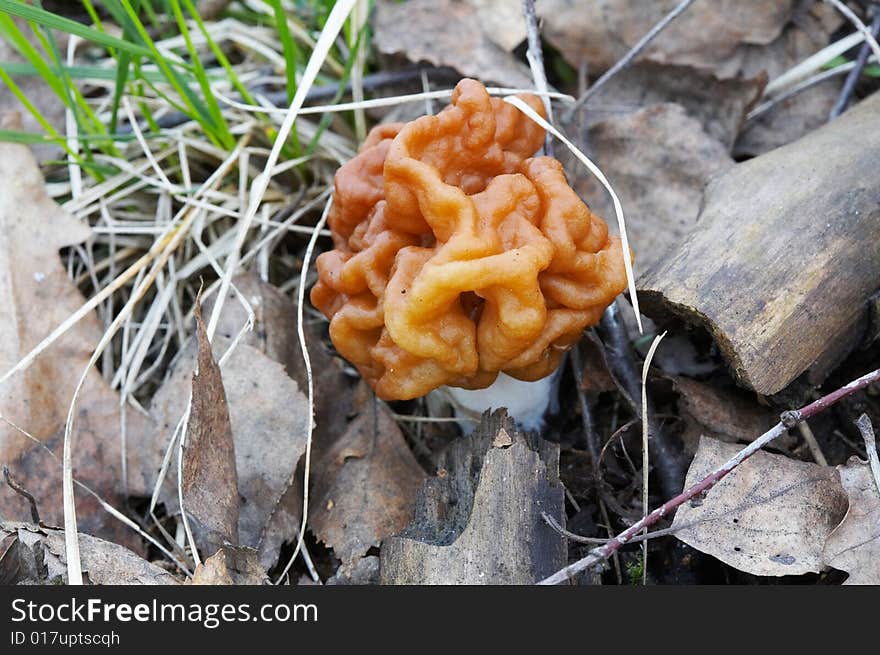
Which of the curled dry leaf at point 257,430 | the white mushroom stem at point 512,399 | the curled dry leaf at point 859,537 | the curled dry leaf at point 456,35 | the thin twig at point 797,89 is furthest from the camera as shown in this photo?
the curled dry leaf at point 456,35

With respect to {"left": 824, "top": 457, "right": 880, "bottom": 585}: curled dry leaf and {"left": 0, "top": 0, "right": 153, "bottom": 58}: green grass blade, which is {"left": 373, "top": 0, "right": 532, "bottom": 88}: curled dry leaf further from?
{"left": 824, "top": 457, "right": 880, "bottom": 585}: curled dry leaf

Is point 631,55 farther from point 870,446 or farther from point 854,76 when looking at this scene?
point 870,446

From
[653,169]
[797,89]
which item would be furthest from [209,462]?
[797,89]

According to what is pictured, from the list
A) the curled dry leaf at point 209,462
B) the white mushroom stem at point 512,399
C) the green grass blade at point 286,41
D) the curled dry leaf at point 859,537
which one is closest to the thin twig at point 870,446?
the curled dry leaf at point 859,537

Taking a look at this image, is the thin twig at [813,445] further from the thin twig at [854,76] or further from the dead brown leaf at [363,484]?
the thin twig at [854,76]

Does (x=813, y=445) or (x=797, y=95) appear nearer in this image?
(x=813, y=445)
